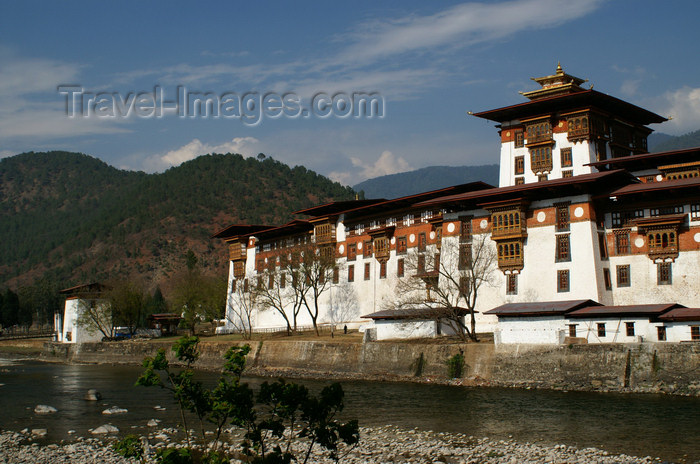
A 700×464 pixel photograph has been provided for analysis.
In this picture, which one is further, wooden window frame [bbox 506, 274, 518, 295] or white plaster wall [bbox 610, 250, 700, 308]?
wooden window frame [bbox 506, 274, 518, 295]

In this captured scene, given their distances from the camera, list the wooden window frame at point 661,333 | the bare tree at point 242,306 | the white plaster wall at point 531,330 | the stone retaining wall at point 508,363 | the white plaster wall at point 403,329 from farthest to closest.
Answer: the bare tree at point 242,306
the white plaster wall at point 403,329
the white plaster wall at point 531,330
the wooden window frame at point 661,333
the stone retaining wall at point 508,363

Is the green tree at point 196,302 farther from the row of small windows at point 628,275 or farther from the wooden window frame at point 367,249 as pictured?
the row of small windows at point 628,275

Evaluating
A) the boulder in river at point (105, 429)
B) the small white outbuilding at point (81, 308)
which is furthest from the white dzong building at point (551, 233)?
the small white outbuilding at point (81, 308)

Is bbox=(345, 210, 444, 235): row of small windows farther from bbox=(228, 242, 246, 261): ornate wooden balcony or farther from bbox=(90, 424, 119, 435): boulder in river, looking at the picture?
bbox=(90, 424, 119, 435): boulder in river

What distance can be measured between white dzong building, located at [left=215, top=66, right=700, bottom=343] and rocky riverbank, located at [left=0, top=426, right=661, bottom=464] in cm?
1878

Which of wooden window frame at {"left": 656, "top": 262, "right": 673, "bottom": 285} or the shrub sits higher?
wooden window frame at {"left": 656, "top": 262, "right": 673, "bottom": 285}

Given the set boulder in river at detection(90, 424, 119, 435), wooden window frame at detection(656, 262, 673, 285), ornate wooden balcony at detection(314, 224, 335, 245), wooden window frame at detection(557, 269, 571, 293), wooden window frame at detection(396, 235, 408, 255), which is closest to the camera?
boulder in river at detection(90, 424, 119, 435)

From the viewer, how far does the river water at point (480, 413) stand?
31.2m

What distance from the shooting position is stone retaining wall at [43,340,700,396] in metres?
41.9

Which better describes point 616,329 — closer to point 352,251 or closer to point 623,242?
point 623,242

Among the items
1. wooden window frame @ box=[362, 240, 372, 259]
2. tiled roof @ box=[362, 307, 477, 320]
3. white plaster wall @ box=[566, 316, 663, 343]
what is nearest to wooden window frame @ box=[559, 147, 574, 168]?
tiled roof @ box=[362, 307, 477, 320]

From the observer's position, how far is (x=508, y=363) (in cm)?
4891

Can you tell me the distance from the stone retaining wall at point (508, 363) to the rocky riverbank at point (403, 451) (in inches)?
584

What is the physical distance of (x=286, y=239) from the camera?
89750mm
